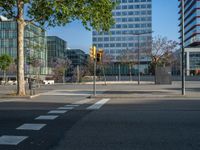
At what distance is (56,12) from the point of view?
72.8 ft

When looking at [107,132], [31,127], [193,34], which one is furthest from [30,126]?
[193,34]

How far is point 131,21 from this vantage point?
5674 inches

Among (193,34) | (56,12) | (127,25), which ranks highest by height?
(127,25)

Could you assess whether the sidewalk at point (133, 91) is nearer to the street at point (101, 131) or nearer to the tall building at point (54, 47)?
the street at point (101, 131)

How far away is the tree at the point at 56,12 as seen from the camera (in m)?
22.2

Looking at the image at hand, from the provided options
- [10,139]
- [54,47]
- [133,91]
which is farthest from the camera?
[54,47]

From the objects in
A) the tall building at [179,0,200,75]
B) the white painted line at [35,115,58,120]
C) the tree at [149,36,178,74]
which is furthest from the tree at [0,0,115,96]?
the tall building at [179,0,200,75]

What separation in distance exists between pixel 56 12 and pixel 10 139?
48.3ft

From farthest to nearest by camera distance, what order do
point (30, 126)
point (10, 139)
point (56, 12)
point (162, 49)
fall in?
point (162, 49) < point (56, 12) < point (30, 126) < point (10, 139)

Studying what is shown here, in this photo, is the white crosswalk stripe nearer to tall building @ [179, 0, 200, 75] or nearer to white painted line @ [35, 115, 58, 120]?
white painted line @ [35, 115, 58, 120]

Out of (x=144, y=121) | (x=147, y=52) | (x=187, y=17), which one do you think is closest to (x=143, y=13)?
(x=187, y=17)

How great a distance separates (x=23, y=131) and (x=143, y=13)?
13674cm

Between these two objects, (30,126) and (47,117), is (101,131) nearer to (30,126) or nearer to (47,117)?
(30,126)

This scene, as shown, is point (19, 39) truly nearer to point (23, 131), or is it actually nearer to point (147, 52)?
point (23, 131)
